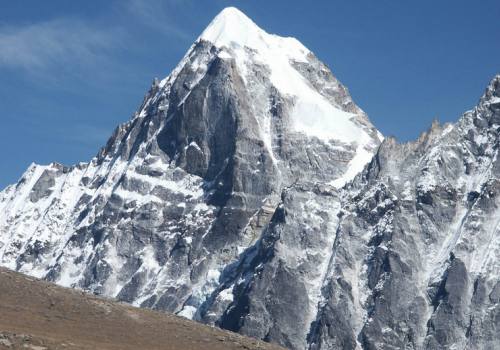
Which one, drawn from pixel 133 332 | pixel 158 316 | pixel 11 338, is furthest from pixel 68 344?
pixel 158 316

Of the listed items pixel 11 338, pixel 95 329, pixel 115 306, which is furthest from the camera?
pixel 115 306

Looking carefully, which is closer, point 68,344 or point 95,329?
point 68,344

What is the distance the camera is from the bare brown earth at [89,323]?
380 feet

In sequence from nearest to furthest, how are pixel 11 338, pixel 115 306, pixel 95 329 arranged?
1. pixel 11 338
2. pixel 95 329
3. pixel 115 306

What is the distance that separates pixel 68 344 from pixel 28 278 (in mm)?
26371

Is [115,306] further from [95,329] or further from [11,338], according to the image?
[11,338]

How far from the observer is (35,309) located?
124625 mm

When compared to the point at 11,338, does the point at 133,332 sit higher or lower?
higher

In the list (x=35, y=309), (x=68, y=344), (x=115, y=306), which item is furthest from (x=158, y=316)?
(x=68, y=344)

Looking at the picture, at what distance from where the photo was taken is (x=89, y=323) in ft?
405

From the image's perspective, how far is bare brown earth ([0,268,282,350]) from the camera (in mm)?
115688

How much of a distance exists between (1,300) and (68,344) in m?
16.8

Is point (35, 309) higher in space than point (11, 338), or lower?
higher

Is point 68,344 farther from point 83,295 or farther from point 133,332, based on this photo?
point 83,295
